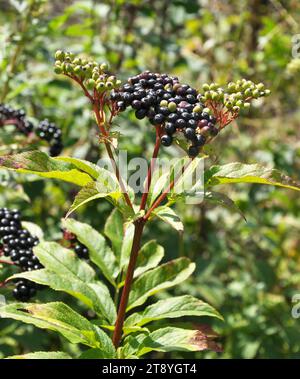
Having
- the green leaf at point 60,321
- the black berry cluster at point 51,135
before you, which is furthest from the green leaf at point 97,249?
the black berry cluster at point 51,135

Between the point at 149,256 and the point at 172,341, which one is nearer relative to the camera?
the point at 172,341

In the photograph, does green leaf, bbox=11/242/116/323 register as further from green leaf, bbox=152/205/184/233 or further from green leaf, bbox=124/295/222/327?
green leaf, bbox=152/205/184/233

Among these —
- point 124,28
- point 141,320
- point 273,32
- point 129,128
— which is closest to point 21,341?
point 141,320

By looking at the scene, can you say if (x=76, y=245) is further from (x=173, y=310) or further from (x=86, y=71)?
(x=86, y=71)

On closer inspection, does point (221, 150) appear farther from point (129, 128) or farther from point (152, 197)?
point (152, 197)

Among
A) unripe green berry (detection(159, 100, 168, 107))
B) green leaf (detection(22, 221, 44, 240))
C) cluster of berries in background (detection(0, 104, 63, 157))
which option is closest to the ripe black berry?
unripe green berry (detection(159, 100, 168, 107))

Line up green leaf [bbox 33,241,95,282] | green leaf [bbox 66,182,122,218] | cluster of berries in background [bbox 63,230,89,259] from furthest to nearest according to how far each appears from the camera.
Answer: cluster of berries in background [bbox 63,230,89,259] → green leaf [bbox 33,241,95,282] → green leaf [bbox 66,182,122,218]

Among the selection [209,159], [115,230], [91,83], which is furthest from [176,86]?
[209,159]
